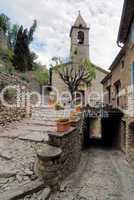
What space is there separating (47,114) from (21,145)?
4.61 metres

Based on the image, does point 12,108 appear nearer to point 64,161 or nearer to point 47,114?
point 47,114

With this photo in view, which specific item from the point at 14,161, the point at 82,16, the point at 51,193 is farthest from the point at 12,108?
the point at 82,16

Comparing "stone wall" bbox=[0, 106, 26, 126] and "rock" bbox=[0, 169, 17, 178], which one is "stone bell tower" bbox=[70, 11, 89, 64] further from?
"rock" bbox=[0, 169, 17, 178]

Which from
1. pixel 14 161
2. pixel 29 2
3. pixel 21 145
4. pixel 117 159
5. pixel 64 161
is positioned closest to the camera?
pixel 14 161

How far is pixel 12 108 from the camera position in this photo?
284 inches

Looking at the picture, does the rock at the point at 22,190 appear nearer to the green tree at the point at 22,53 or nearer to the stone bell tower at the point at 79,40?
the green tree at the point at 22,53

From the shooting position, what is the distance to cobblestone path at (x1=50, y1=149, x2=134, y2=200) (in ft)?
13.9

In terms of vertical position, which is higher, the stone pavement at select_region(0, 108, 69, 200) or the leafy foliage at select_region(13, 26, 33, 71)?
the leafy foliage at select_region(13, 26, 33, 71)

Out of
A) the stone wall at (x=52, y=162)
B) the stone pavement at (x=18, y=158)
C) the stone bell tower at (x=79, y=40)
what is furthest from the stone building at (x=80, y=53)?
the stone wall at (x=52, y=162)

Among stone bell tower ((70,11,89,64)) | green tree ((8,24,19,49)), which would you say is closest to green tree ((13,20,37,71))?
green tree ((8,24,19,49))

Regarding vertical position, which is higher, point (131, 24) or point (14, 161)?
point (131, 24)

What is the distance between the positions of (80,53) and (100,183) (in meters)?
17.7

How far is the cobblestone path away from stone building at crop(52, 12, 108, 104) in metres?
13.3

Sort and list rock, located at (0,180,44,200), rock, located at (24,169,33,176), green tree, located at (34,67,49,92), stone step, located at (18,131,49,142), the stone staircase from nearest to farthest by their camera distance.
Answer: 1. rock, located at (0,180,44,200)
2. rock, located at (24,169,33,176)
3. stone step, located at (18,131,49,142)
4. the stone staircase
5. green tree, located at (34,67,49,92)
